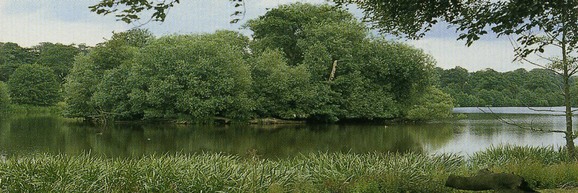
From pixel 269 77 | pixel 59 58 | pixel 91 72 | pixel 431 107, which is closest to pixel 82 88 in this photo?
pixel 91 72

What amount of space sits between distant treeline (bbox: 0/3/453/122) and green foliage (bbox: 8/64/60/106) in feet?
→ 46.6

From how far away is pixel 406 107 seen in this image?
1609 inches

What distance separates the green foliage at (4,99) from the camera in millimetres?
48000

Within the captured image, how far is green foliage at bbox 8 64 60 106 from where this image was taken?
52.0 m

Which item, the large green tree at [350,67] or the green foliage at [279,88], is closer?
the green foliage at [279,88]

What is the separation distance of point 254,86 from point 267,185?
2977 centimetres

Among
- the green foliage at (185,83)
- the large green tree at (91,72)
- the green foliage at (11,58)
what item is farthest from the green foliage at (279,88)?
the green foliage at (11,58)

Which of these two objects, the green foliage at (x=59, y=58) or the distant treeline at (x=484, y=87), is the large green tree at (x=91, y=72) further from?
the distant treeline at (x=484, y=87)

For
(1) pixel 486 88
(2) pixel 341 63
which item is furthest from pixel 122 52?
(1) pixel 486 88

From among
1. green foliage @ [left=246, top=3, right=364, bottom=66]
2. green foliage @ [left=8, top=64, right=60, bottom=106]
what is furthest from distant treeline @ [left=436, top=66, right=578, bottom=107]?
green foliage @ [left=8, top=64, right=60, bottom=106]

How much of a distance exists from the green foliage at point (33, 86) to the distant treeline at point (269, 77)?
14199 millimetres

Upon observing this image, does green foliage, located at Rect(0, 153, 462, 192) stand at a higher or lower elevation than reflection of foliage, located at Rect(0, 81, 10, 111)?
lower

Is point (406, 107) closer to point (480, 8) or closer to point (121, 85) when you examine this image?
point (121, 85)

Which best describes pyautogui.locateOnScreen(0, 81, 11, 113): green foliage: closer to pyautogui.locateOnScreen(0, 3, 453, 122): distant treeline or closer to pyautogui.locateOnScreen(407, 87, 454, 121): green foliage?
A: pyautogui.locateOnScreen(0, 3, 453, 122): distant treeline
